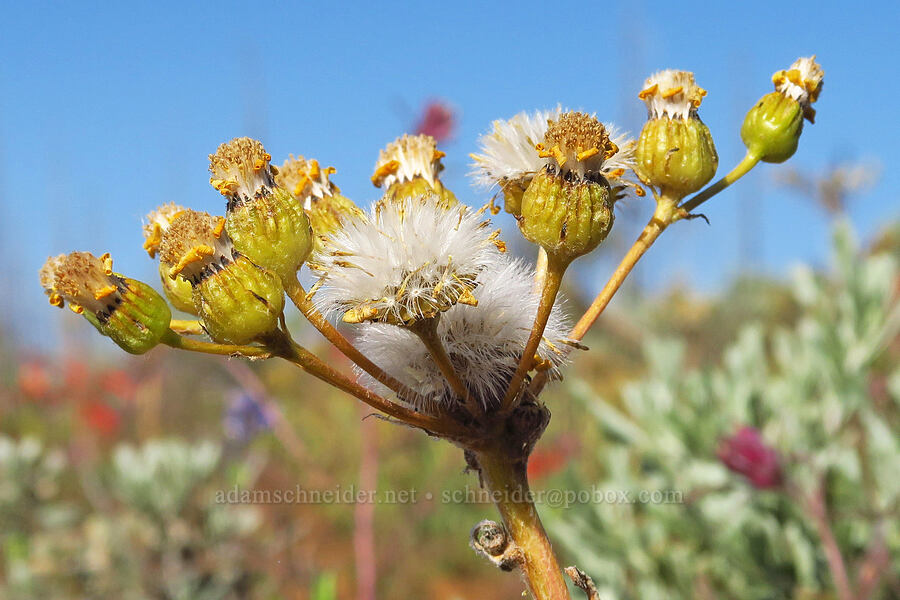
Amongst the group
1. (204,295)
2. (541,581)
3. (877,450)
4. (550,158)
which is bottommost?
(541,581)

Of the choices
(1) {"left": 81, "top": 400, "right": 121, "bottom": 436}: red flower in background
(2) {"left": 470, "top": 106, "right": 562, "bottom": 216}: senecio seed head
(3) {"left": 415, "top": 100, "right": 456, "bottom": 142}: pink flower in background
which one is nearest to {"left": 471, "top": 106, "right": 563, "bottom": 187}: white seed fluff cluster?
(2) {"left": 470, "top": 106, "right": 562, "bottom": 216}: senecio seed head

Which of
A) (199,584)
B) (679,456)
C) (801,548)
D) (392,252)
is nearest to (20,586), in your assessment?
(199,584)

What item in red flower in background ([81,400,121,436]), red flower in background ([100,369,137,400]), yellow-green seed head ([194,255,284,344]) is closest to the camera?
yellow-green seed head ([194,255,284,344])

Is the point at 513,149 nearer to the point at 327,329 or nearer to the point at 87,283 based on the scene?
the point at 327,329

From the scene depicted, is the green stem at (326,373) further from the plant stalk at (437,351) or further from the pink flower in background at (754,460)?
the pink flower in background at (754,460)

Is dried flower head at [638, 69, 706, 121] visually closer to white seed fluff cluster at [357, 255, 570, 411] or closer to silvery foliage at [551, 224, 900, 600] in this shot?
white seed fluff cluster at [357, 255, 570, 411]

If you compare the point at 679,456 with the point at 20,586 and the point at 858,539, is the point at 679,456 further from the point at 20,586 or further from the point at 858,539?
the point at 20,586
